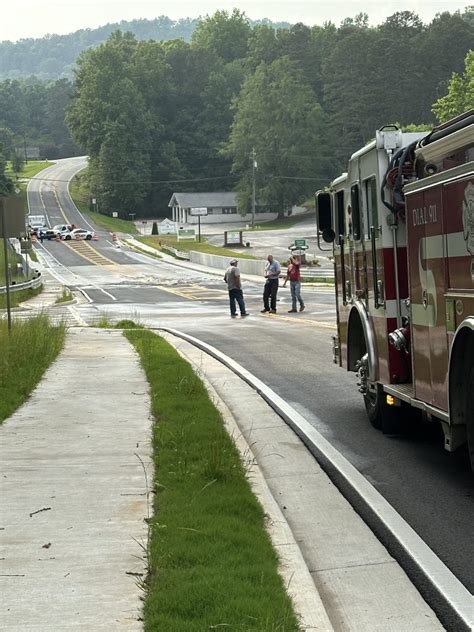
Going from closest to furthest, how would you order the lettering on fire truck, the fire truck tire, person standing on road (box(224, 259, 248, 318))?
the fire truck tire, the lettering on fire truck, person standing on road (box(224, 259, 248, 318))

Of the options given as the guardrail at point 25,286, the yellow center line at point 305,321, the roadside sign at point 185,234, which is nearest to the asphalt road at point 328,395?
the yellow center line at point 305,321

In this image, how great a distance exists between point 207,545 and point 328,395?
814 cm

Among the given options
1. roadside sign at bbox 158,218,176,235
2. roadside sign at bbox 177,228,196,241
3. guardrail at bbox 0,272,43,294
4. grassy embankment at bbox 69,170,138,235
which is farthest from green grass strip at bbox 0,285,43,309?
grassy embankment at bbox 69,170,138,235

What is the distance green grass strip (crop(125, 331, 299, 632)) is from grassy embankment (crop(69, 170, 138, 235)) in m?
117

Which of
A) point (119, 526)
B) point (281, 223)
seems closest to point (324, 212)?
point (119, 526)

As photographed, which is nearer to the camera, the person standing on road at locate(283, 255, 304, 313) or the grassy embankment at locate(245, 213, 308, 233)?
the person standing on road at locate(283, 255, 304, 313)

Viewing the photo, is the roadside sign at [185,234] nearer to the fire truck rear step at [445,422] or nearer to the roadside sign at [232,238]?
the roadside sign at [232,238]

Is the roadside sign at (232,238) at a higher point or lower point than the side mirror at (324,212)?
higher

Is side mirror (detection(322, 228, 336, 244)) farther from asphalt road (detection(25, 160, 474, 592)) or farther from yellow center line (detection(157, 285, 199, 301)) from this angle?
yellow center line (detection(157, 285, 199, 301))

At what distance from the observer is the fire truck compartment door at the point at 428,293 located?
8.41 meters

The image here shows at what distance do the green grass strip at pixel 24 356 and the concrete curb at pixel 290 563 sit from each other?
168 inches

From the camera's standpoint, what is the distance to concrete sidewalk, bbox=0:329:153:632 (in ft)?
18.9

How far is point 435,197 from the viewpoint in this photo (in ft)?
27.7

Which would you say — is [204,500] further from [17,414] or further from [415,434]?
[17,414]
